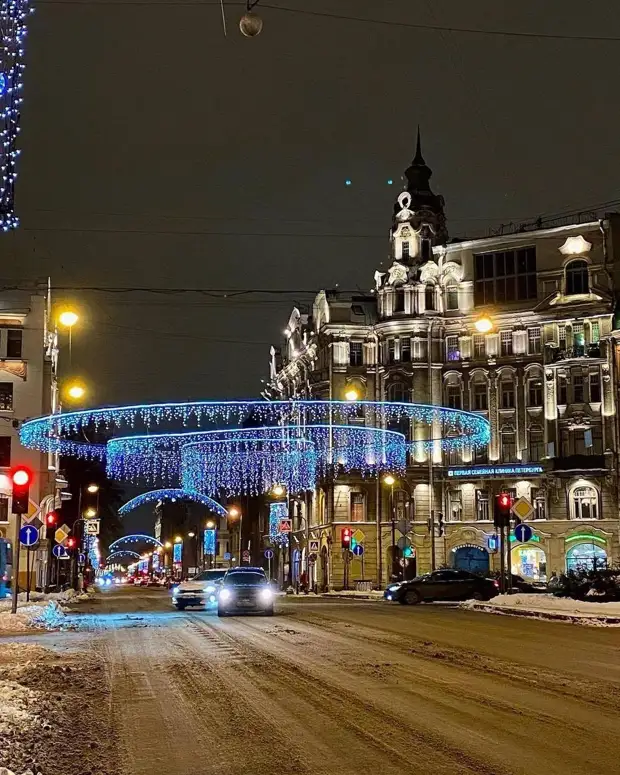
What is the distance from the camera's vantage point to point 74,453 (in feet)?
178

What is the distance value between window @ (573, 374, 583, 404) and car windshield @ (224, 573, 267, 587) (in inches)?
1628

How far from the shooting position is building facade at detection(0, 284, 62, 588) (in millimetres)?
67312

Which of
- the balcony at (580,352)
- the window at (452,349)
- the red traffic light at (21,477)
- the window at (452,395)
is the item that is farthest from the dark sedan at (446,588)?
the window at (452,349)

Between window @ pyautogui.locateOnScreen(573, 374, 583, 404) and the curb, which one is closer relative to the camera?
the curb

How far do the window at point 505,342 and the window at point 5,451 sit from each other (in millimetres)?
33480

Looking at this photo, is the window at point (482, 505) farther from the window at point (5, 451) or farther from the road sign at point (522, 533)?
the road sign at point (522, 533)

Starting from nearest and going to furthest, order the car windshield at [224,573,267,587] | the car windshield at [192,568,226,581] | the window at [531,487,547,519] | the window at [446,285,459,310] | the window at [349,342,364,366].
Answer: the car windshield at [224,573,267,587]
the car windshield at [192,568,226,581]
the window at [531,487,547,519]
the window at [446,285,459,310]
the window at [349,342,364,366]

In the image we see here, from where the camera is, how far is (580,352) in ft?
230

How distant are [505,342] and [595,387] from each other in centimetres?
747

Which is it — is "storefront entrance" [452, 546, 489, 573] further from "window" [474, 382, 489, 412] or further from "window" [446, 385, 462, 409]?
"window" [446, 385, 462, 409]

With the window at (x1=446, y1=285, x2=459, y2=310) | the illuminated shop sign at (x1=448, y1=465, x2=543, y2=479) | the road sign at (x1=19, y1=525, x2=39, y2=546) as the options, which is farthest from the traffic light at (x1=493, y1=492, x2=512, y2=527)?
the window at (x1=446, y1=285, x2=459, y2=310)

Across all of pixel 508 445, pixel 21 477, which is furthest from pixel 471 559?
pixel 21 477

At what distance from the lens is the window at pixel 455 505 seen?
75562 mm

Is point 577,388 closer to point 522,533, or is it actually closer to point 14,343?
point 14,343
